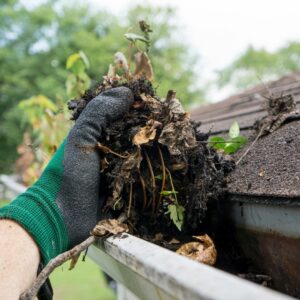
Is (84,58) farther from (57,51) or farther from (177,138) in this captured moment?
(57,51)

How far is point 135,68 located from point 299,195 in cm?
97

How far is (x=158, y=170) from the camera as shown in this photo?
1148 mm

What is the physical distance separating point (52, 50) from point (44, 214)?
2073 cm

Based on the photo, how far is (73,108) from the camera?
1295 millimetres

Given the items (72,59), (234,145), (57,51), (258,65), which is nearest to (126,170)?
(234,145)

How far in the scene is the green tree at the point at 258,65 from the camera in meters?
27.2

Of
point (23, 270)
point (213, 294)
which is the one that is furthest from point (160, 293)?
point (23, 270)

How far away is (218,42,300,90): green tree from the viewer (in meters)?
27.2

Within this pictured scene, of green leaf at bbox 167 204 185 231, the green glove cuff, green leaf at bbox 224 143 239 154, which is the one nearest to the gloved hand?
the green glove cuff

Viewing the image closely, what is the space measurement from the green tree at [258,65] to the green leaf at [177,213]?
88.4 ft

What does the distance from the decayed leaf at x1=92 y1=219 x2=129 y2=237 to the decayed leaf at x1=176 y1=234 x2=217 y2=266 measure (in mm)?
159

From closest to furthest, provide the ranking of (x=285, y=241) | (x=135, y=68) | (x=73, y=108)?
(x=285, y=241) < (x=73, y=108) < (x=135, y=68)

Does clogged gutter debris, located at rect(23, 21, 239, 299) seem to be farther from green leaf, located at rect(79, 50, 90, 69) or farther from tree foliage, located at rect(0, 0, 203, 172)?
tree foliage, located at rect(0, 0, 203, 172)

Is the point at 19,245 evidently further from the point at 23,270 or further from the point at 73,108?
the point at 73,108
